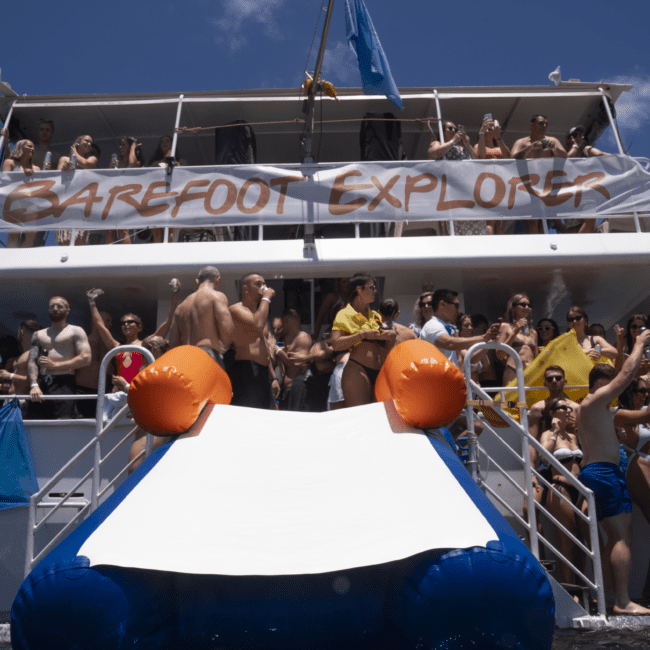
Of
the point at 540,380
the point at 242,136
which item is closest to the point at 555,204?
the point at 540,380

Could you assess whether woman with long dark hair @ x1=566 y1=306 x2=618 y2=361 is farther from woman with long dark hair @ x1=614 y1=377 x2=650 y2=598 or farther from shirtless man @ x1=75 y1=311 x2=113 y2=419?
shirtless man @ x1=75 y1=311 x2=113 y2=419

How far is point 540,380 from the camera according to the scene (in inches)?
216

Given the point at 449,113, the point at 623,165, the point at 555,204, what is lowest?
the point at 555,204

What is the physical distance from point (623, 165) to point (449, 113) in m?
Result: 2.69

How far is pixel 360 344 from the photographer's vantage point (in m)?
4.48

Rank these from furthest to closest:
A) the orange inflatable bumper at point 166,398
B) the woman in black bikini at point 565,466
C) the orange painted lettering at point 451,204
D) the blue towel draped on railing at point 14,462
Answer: the orange painted lettering at point 451,204 < the blue towel draped on railing at point 14,462 < the woman in black bikini at point 565,466 < the orange inflatable bumper at point 166,398

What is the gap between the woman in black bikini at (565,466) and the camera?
4.25m

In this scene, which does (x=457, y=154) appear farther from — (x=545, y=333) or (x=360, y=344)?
(x=360, y=344)

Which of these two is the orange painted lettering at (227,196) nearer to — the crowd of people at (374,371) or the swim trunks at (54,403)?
the crowd of people at (374,371)

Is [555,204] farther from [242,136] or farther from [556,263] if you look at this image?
[242,136]

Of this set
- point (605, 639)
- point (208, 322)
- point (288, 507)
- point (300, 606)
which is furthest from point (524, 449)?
point (208, 322)

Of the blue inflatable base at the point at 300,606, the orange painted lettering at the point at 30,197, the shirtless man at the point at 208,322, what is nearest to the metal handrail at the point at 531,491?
the blue inflatable base at the point at 300,606

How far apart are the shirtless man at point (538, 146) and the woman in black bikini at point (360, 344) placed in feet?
11.2

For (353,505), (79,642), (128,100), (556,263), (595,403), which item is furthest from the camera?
(128,100)
